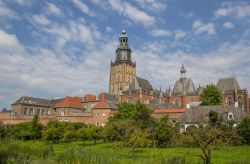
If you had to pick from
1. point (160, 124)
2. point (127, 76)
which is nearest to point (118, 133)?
point (160, 124)

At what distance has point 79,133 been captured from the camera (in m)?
45.1

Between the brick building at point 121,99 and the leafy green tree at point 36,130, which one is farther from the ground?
the brick building at point 121,99

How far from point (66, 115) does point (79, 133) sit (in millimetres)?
29918

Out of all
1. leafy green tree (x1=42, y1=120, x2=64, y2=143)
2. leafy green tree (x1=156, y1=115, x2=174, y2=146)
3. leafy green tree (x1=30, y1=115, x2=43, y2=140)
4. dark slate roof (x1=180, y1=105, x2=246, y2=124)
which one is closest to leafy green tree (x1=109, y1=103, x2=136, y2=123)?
dark slate roof (x1=180, y1=105, x2=246, y2=124)

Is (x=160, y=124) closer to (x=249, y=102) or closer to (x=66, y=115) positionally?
(x=66, y=115)

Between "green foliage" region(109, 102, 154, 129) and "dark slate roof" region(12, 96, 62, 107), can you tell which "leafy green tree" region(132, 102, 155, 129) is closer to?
"green foliage" region(109, 102, 154, 129)

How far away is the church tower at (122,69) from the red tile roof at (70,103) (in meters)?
24.3

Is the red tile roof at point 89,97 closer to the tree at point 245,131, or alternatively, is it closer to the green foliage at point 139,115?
the green foliage at point 139,115

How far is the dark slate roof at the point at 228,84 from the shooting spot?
7850 centimetres

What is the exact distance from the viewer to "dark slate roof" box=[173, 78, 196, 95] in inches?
3382

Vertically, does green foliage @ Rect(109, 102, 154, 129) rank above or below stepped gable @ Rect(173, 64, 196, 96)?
below

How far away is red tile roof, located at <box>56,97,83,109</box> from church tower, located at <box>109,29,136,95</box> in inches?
956

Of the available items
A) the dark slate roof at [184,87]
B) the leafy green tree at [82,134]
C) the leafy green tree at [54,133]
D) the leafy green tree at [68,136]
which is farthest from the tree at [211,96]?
the leafy green tree at [54,133]

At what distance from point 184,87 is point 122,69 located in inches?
985
